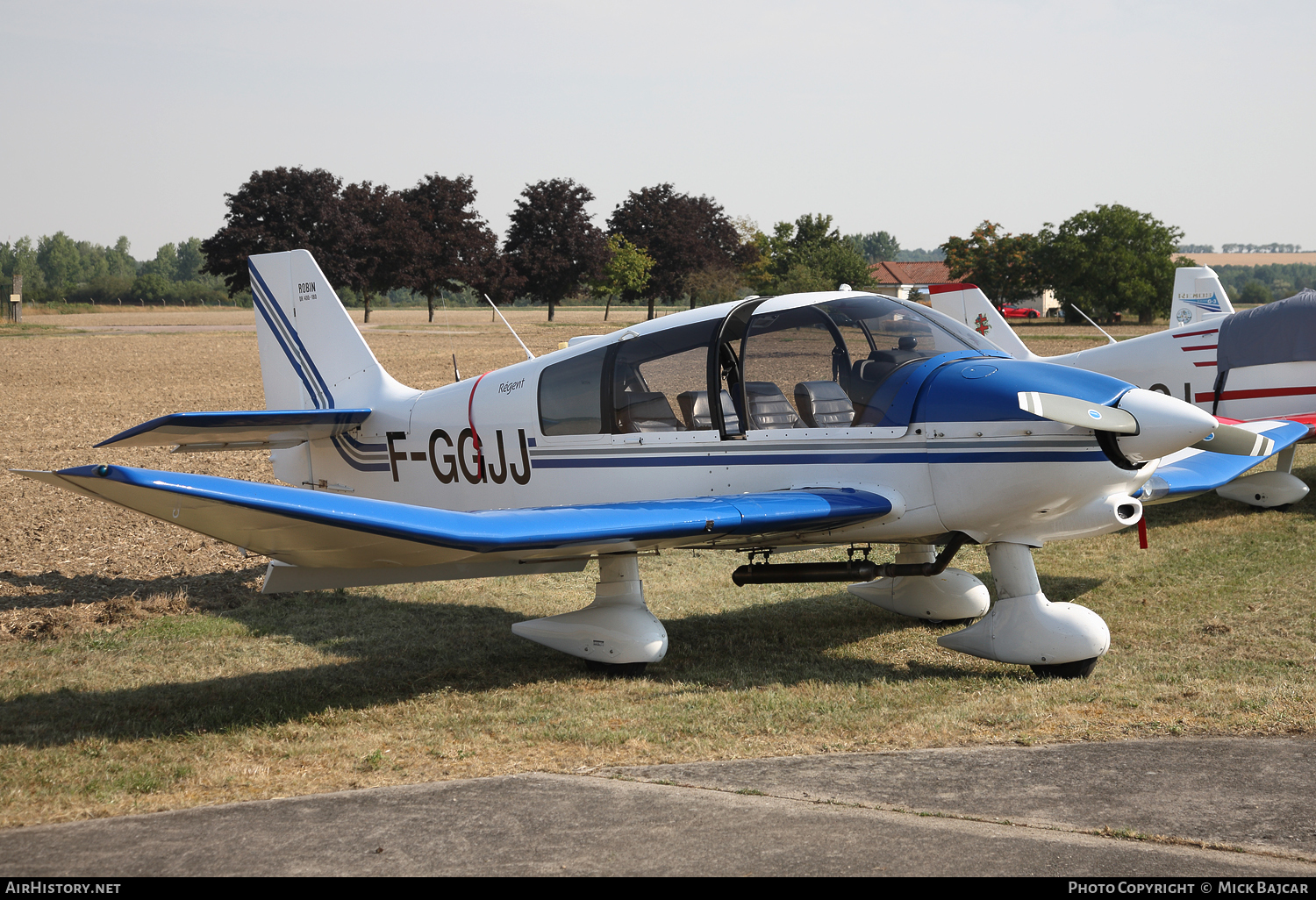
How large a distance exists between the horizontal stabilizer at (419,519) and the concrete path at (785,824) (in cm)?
121

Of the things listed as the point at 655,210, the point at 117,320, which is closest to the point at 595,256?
the point at 655,210

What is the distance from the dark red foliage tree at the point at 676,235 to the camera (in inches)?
2963

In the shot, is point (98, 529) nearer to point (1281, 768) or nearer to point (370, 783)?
point (370, 783)

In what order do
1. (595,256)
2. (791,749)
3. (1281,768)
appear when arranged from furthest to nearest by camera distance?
1. (595,256)
2. (791,749)
3. (1281,768)

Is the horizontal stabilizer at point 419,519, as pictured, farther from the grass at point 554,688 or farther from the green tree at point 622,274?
the green tree at point 622,274

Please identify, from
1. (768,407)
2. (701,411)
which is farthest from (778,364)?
(701,411)

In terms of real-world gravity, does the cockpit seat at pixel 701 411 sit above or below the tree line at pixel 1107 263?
below

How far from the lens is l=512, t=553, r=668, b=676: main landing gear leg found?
6.03 meters

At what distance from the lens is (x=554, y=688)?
5957 mm

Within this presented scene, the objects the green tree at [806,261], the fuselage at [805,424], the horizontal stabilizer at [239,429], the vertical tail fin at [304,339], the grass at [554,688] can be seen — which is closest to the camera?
the grass at [554,688]

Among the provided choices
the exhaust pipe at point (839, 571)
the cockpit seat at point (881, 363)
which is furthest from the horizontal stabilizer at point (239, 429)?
the cockpit seat at point (881, 363)

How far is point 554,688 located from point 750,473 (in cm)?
172

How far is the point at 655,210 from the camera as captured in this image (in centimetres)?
8000

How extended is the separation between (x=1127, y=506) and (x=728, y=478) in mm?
2263
